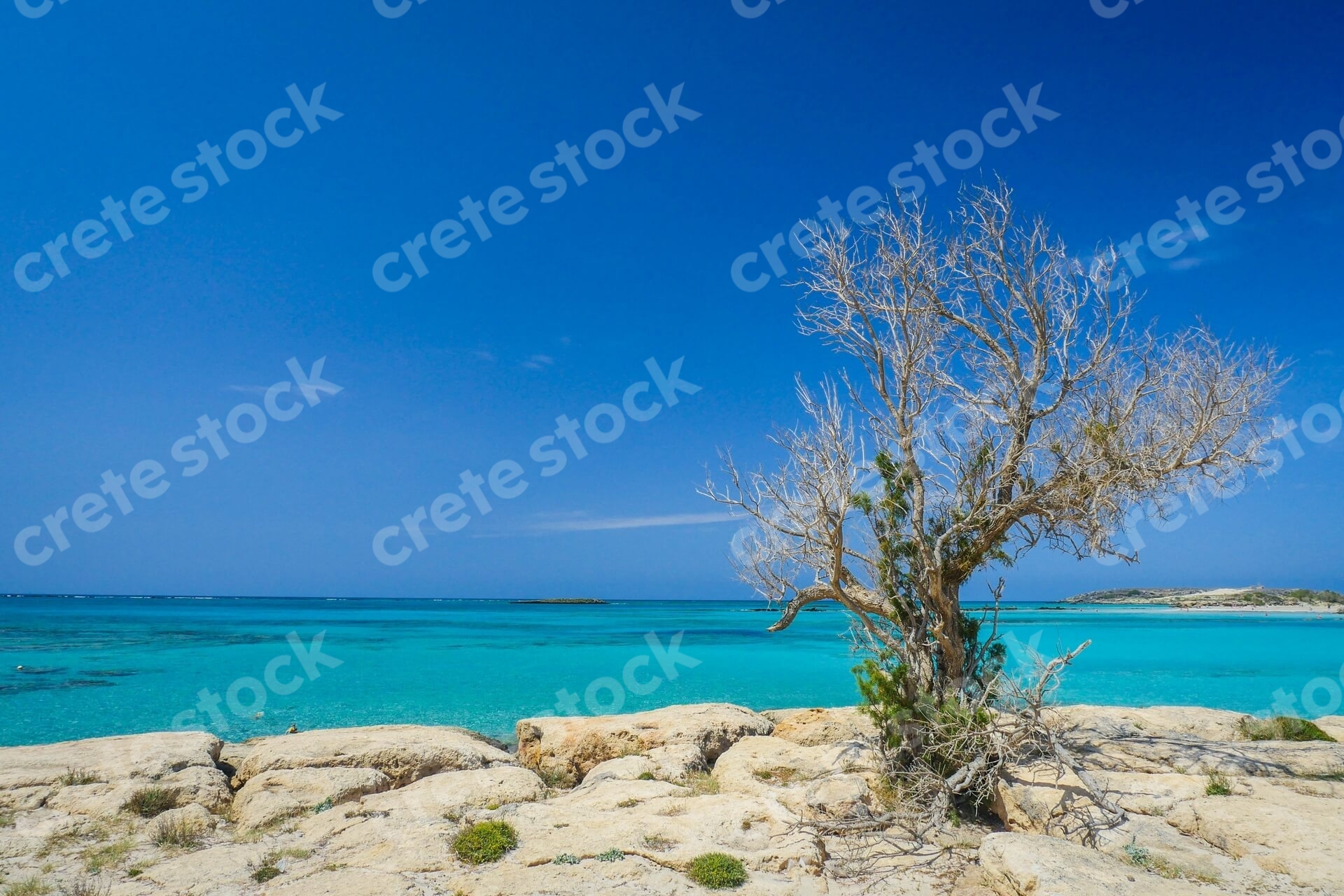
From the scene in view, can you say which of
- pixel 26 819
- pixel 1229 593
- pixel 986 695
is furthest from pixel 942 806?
pixel 1229 593

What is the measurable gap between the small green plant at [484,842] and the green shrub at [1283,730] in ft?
40.7

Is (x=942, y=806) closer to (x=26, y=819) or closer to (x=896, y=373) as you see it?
(x=896, y=373)

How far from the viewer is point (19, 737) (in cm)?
1678

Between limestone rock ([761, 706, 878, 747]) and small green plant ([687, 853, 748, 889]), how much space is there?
19.4ft

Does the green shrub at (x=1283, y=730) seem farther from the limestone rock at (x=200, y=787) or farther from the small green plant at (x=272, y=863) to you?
the limestone rock at (x=200, y=787)

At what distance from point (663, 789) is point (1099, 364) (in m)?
8.96

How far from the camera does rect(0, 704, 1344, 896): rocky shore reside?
7152 millimetres

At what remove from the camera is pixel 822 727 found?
45.8ft

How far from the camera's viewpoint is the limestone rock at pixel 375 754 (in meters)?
11.7

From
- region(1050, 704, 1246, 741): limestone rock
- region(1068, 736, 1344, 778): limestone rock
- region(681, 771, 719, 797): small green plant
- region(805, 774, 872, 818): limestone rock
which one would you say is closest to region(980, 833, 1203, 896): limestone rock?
region(805, 774, 872, 818): limestone rock

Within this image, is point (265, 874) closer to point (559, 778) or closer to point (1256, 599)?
Result: point (559, 778)

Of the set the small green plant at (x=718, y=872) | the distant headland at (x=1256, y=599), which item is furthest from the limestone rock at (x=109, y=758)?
the distant headland at (x=1256, y=599)

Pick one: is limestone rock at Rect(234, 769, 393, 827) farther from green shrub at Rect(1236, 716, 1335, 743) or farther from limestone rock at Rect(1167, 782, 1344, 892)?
green shrub at Rect(1236, 716, 1335, 743)

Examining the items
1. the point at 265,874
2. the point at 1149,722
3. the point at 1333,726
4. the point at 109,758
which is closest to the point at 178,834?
the point at 265,874
